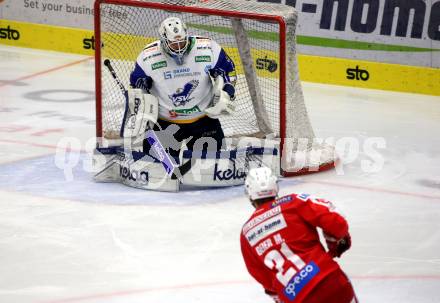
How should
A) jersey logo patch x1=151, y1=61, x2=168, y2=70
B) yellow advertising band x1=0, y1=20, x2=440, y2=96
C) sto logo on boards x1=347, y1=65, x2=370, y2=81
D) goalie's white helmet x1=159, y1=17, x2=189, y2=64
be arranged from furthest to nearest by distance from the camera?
sto logo on boards x1=347, y1=65, x2=370, y2=81 → yellow advertising band x1=0, y1=20, x2=440, y2=96 → jersey logo patch x1=151, y1=61, x2=168, y2=70 → goalie's white helmet x1=159, y1=17, x2=189, y2=64

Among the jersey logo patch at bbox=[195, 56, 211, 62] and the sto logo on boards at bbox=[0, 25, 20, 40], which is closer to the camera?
the jersey logo patch at bbox=[195, 56, 211, 62]

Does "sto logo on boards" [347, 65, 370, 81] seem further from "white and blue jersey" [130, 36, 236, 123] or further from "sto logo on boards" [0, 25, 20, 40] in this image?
"sto logo on boards" [0, 25, 20, 40]

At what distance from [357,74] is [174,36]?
3.67 meters

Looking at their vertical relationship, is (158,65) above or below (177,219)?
above

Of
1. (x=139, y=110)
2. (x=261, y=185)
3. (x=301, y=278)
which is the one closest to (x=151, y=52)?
(x=139, y=110)

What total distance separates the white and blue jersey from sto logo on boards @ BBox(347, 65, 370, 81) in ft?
10.5

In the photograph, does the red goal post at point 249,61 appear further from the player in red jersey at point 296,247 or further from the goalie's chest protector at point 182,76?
the player in red jersey at point 296,247

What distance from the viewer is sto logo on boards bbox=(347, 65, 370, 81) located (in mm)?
9844

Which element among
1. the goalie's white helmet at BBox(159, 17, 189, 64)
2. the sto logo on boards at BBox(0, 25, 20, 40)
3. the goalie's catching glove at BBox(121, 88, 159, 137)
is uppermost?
the goalie's white helmet at BBox(159, 17, 189, 64)

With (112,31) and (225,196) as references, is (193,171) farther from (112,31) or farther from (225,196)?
(112,31)

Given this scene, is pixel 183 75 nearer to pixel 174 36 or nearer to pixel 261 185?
pixel 174 36

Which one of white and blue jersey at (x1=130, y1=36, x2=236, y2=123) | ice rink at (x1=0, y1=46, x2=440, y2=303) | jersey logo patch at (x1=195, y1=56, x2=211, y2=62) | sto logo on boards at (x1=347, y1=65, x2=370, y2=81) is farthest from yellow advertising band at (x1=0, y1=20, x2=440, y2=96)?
jersey logo patch at (x1=195, y1=56, x2=211, y2=62)

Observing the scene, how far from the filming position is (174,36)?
259 inches

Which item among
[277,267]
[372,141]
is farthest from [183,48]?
[277,267]
